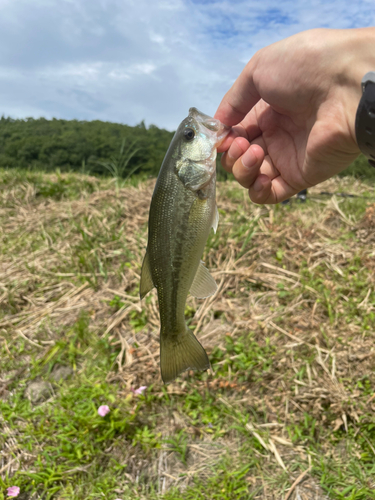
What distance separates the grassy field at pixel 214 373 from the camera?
283 cm

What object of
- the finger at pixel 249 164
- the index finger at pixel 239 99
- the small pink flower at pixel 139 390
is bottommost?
the small pink flower at pixel 139 390

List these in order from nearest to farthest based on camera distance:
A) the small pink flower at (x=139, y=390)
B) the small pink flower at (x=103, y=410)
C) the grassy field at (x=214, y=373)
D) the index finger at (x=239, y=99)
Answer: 1. the index finger at (x=239, y=99)
2. the grassy field at (x=214, y=373)
3. the small pink flower at (x=103, y=410)
4. the small pink flower at (x=139, y=390)

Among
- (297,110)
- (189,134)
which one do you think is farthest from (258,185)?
(189,134)

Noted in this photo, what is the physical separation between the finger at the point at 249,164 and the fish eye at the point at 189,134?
48 cm

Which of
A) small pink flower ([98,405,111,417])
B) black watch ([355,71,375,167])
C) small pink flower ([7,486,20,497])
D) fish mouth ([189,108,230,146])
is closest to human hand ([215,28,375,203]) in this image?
black watch ([355,71,375,167])

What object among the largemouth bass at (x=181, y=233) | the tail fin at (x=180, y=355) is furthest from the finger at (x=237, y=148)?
the tail fin at (x=180, y=355)

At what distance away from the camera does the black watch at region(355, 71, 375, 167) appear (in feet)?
5.54

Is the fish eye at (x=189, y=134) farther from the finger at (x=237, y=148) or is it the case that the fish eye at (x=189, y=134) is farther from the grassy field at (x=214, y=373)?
the grassy field at (x=214, y=373)

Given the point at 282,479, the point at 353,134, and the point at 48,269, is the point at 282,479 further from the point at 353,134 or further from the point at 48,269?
the point at 48,269

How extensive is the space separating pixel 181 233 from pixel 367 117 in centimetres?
105

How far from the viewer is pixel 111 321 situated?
4.05 metres

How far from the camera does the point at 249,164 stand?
220 cm

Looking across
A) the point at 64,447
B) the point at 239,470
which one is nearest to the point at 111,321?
the point at 64,447

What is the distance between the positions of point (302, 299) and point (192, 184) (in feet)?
8.22
